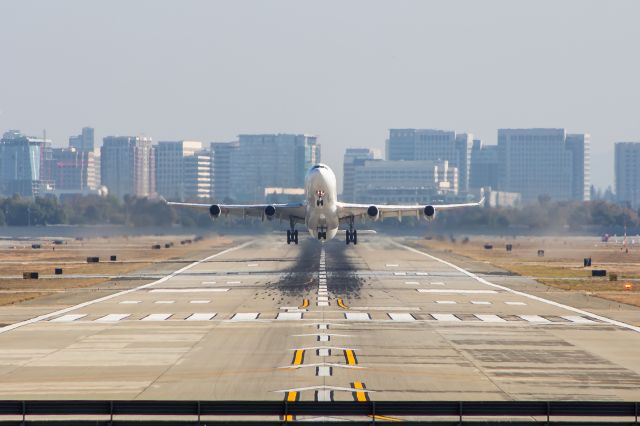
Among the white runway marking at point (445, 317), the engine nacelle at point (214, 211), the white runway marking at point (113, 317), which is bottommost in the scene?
the white runway marking at point (113, 317)

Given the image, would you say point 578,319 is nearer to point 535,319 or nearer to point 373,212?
point 535,319

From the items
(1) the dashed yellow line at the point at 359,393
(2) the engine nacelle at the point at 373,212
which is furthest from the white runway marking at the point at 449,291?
(1) the dashed yellow line at the point at 359,393

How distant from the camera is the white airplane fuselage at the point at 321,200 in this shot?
293 ft

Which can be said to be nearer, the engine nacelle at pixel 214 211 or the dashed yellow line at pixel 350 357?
the dashed yellow line at pixel 350 357

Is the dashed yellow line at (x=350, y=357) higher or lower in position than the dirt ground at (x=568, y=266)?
higher

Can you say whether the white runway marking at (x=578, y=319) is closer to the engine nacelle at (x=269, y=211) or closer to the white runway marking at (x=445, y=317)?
the white runway marking at (x=445, y=317)

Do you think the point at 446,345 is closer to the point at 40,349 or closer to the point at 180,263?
the point at 40,349

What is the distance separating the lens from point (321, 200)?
89.3 m

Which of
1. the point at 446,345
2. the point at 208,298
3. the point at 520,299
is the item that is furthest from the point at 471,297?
the point at 446,345

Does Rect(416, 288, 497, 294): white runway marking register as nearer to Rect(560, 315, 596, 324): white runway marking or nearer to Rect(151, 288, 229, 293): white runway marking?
Rect(151, 288, 229, 293): white runway marking

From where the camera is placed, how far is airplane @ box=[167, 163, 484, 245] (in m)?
89.8

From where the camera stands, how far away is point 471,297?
69438 millimetres

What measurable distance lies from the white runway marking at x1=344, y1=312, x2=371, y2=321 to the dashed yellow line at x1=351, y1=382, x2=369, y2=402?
2047 cm

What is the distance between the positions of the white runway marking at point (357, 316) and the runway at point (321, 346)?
6 centimetres
